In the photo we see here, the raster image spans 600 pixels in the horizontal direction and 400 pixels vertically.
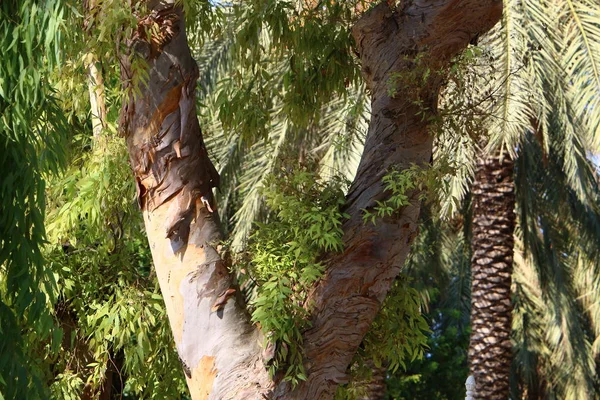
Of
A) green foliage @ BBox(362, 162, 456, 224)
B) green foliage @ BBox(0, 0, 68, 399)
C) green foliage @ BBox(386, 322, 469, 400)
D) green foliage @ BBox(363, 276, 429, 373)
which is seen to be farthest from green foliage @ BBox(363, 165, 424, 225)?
green foliage @ BBox(386, 322, 469, 400)

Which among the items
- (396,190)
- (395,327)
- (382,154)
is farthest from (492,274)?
(396,190)

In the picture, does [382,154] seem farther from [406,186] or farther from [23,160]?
[23,160]

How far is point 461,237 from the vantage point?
19906 millimetres

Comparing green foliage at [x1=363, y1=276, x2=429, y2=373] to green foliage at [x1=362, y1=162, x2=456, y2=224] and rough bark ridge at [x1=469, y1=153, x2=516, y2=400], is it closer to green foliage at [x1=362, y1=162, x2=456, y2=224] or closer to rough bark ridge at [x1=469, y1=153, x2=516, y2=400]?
green foliage at [x1=362, y1=162, x2=456, y2=224]

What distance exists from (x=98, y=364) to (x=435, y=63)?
3.46 meters

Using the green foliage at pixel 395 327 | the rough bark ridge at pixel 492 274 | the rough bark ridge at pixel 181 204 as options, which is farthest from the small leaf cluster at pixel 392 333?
the rough bark ridge at pixel 492 274

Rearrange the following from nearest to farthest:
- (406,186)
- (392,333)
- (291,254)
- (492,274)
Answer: (406,186) < (291,254) < (392,333) < (492,274)

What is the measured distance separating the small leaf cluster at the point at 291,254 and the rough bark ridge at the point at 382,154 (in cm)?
10

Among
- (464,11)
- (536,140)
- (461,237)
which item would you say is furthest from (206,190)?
(461,237)

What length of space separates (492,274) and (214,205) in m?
8.07

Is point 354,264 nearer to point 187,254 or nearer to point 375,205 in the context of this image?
point 375,205

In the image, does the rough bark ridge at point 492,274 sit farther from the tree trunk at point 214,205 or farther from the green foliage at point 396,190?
the green foliage at point 396,190

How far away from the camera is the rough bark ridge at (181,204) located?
614 centimetres

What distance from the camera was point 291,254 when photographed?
20.6 feet
